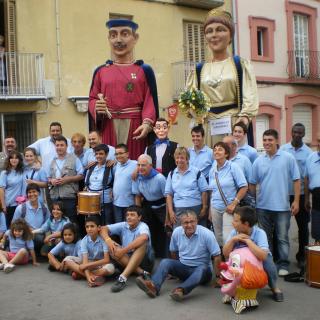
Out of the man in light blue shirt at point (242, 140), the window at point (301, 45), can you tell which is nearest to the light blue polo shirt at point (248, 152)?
the man in light blue shirt at point (242, 140)

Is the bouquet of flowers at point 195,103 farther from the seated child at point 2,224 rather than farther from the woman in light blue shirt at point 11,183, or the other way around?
the seated child at point 2,224

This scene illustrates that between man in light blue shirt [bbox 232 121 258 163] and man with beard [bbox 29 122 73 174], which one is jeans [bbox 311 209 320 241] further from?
man with beard [bbox 29 122 73 174]

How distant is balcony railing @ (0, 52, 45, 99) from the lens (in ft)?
40.7

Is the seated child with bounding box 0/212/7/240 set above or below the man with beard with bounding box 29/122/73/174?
below

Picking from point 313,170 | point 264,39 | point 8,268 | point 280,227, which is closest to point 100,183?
point 8,268

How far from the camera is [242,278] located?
4.43 m

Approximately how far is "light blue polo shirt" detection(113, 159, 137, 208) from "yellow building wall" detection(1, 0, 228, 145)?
7.14m

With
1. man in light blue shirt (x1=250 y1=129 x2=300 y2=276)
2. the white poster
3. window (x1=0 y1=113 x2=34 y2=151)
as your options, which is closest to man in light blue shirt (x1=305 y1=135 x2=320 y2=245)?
man in light blue shirt (x1=250 y1=129 x2=300 y2=276)

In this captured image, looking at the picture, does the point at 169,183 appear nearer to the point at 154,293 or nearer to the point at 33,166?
the point at 154,293

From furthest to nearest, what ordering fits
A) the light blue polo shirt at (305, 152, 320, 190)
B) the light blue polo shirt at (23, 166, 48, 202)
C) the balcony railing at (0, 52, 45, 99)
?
the balcony railing at (0, 52, 45, 99)
the light blue polo shirt at (23, 166, 48, 202)
the light blue polo shirt at (305, 152, 320, 190)

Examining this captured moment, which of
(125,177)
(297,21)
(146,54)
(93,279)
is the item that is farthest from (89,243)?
(297,21)

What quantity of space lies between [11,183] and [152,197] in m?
1.96

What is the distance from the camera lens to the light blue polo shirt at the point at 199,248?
5113 millimetres

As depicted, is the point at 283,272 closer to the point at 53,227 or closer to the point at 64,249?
the point at 64,249
